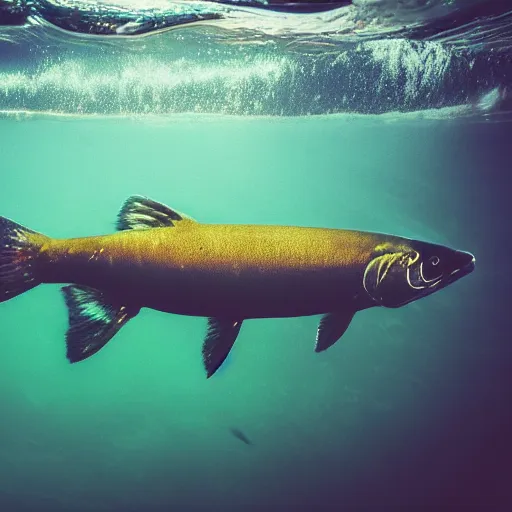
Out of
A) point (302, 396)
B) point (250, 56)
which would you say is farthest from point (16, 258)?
point (302, 396)

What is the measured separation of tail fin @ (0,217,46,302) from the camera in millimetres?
1941

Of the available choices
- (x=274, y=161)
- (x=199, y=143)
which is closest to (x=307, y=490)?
(x=199, y=143)

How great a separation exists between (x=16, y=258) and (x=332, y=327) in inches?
59.6

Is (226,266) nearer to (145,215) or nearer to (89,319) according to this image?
(145,215)

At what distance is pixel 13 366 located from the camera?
80.2 feet

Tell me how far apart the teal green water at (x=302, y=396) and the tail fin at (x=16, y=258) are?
0.37 m

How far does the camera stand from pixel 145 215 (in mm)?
2020

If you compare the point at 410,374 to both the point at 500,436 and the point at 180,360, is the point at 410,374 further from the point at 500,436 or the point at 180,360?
the point at 180,360

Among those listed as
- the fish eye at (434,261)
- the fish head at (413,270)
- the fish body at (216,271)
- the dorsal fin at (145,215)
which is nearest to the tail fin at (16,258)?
the fish body at (216,271)

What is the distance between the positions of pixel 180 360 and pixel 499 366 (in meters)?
16.3

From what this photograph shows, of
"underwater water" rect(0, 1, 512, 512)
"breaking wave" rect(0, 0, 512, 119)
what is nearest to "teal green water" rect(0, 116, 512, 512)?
"underwater water" rect(0, 1, 512, 512)

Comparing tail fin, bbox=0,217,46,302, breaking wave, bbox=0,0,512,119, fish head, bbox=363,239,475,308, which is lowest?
tail fin, bbox=0,217,46,302

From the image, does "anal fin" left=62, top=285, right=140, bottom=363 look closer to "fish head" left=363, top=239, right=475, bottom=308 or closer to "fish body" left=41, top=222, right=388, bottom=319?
"fish body" left=41, top=222, right=388, bottom=319

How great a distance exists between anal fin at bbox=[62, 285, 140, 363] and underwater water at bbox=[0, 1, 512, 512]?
6 centimetres
